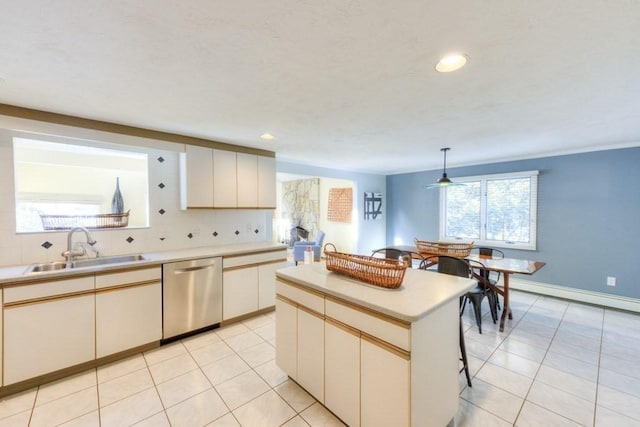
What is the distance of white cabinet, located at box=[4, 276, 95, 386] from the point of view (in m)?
1.99

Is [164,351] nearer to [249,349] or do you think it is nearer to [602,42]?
[249,349]

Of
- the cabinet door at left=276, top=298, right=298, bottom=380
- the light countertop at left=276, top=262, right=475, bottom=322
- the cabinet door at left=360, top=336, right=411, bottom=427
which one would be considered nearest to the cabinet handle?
the cabinet door at left=360, top=336, right=411, bottom=427

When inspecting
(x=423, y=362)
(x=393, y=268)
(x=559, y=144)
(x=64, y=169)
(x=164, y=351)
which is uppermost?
(x=559, y=144)

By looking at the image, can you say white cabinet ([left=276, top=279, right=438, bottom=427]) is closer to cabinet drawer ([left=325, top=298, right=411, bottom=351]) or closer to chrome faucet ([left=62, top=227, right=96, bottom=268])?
cabinet drawer ([left=325, top=298, right=411, bottom=351])

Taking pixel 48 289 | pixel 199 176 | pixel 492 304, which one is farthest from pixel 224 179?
pixel 492 304

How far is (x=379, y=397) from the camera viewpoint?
56.4 inches

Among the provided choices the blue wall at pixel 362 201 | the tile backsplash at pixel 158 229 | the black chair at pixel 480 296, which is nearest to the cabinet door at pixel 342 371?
the black chair at pixel 480 296

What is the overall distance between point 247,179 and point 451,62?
2767 mm

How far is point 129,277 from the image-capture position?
8.16ft

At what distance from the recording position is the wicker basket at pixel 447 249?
140 inches

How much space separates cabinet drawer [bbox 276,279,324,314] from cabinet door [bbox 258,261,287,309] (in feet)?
4.53

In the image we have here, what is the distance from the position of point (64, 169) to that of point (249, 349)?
4434mm

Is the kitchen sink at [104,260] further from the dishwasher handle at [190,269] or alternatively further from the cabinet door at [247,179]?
the cabinet door at [247,179]

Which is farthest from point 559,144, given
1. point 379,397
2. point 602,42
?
point 379,397
